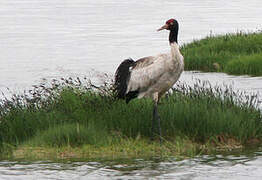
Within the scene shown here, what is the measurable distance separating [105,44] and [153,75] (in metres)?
29.5

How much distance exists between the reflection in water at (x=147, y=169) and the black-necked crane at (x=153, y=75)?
1.62 meters

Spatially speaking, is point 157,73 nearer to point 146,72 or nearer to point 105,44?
point 146,72

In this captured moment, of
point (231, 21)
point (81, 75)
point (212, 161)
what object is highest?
point (231, 21)

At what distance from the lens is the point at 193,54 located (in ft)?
101

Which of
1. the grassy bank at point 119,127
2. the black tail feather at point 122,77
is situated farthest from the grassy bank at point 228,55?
the black tail feather at point 122,77

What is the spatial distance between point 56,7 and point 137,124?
70.0 metres

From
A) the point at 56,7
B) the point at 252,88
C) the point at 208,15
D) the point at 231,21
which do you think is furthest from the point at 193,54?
the point at 56,7

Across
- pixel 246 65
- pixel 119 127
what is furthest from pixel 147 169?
pixel 246 65

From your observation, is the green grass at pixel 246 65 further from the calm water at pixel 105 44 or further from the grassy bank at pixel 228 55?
the calm water at pixel 105 44

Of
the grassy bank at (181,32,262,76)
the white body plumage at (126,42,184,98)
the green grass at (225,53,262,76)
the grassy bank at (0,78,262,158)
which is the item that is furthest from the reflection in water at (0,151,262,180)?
the grassy bank at (181,32,262,76)

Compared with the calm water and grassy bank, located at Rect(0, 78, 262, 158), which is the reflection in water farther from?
grassy bank, located at Rect(0, 78, 262, 158)

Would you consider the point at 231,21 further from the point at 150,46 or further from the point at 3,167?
the point at 3,167

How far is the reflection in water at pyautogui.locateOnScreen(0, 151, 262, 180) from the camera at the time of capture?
1339 centimetres

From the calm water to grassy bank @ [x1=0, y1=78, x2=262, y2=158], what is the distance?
752 mm
